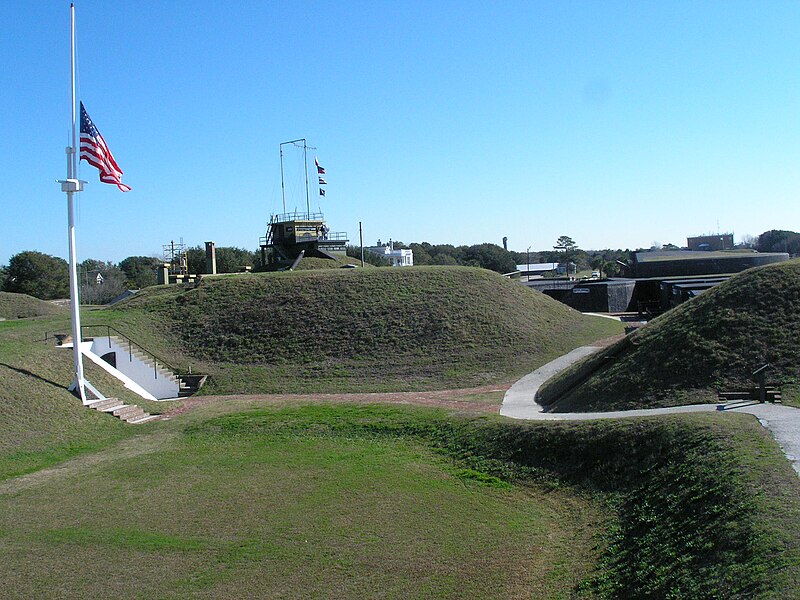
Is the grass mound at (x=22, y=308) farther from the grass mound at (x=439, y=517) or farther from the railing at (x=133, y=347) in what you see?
the grass mound at (x=439, y=517)

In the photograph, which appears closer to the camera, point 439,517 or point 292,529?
point 292,529

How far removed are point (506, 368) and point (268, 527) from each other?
1806 cm

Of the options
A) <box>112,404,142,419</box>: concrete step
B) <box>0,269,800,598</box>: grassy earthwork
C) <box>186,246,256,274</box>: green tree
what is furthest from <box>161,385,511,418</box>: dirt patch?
<box>186,246,256,274</box>: green tree

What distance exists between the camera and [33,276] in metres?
60.3

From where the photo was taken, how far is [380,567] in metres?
9.87

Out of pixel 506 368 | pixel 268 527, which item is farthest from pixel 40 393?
pixel 506 368

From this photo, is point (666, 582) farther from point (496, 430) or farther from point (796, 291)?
point (796, 291)

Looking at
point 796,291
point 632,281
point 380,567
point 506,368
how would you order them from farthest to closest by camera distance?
point 632,281 → point 506,368 → point 796,291 → point 380,567

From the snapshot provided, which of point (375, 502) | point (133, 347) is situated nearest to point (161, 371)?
point (133, 347)

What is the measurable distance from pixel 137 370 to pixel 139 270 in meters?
67.7

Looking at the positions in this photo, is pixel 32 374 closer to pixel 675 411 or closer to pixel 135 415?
pixel 135 415

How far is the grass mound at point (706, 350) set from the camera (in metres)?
16.9

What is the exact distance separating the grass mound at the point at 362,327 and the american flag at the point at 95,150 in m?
10.9

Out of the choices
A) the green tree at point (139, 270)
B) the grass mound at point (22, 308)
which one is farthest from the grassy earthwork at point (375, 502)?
the green tree at point (139, 270)
